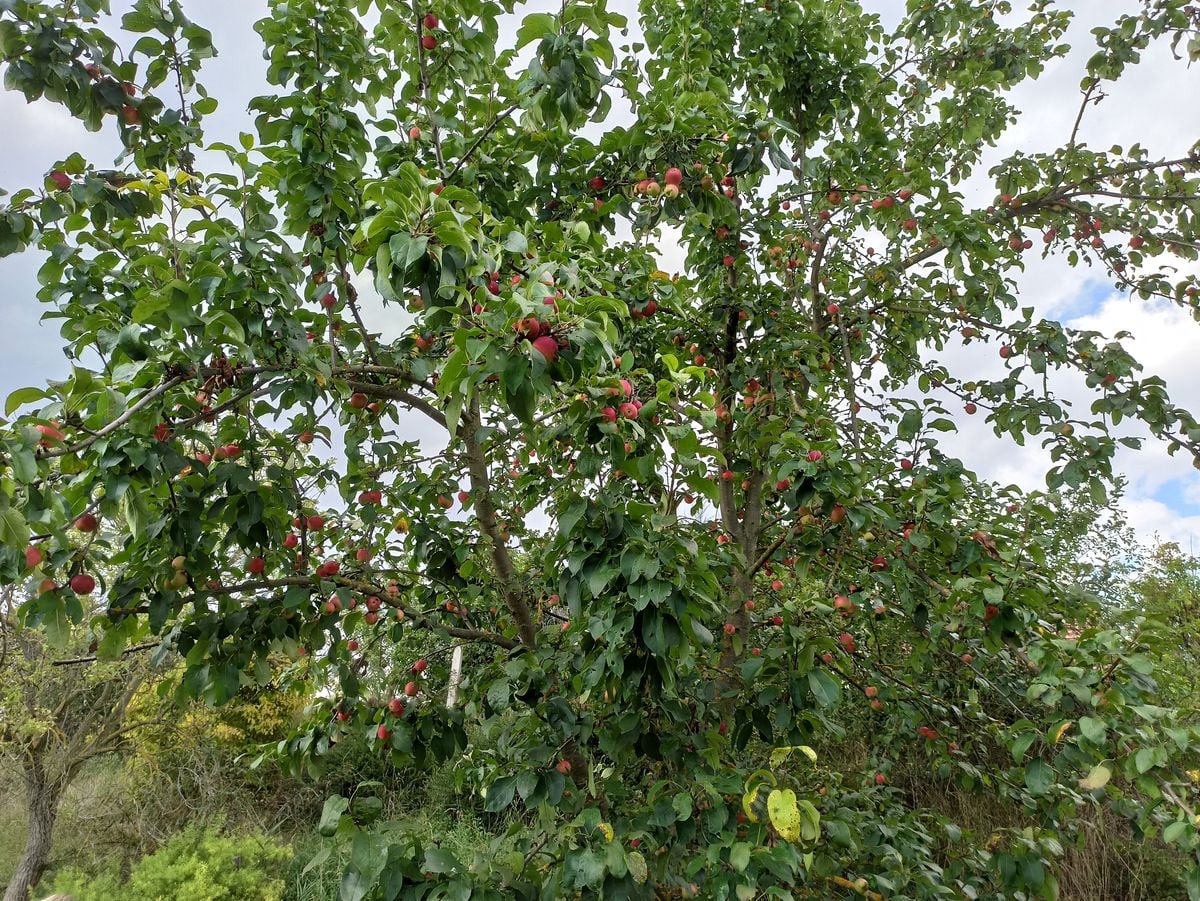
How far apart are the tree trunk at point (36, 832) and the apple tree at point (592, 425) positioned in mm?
5410

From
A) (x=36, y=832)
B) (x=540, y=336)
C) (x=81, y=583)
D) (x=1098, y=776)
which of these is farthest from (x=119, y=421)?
(x=36, y=832)

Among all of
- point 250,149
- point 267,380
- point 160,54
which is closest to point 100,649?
point 267,380

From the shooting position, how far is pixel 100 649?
4.69ft

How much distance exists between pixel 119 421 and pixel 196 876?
4.41 metres

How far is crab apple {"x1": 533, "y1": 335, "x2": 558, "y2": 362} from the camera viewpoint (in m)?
1.04

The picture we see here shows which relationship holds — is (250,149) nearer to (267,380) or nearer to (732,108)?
(267,380)

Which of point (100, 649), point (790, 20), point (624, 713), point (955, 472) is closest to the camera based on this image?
point (100, 649)

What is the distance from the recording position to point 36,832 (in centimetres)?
542

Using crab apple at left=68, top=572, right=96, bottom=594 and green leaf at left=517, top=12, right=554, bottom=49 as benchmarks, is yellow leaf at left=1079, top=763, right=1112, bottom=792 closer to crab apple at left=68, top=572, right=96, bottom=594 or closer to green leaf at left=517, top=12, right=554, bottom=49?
green leaf at left=517, top=12, right=554, bottom=49

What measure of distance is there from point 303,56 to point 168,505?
1148 millimetres

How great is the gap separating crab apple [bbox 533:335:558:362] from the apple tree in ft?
0.07

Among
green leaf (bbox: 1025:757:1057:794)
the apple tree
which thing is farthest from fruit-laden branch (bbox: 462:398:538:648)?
green leaf (bbox: 1025:757:1057:794)

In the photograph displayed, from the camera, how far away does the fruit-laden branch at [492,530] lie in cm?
197

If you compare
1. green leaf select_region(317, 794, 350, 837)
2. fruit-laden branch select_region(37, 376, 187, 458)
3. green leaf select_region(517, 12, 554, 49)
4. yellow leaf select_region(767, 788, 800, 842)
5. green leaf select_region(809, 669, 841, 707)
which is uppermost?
green leaf select_region(517, 12, 554, 49)
